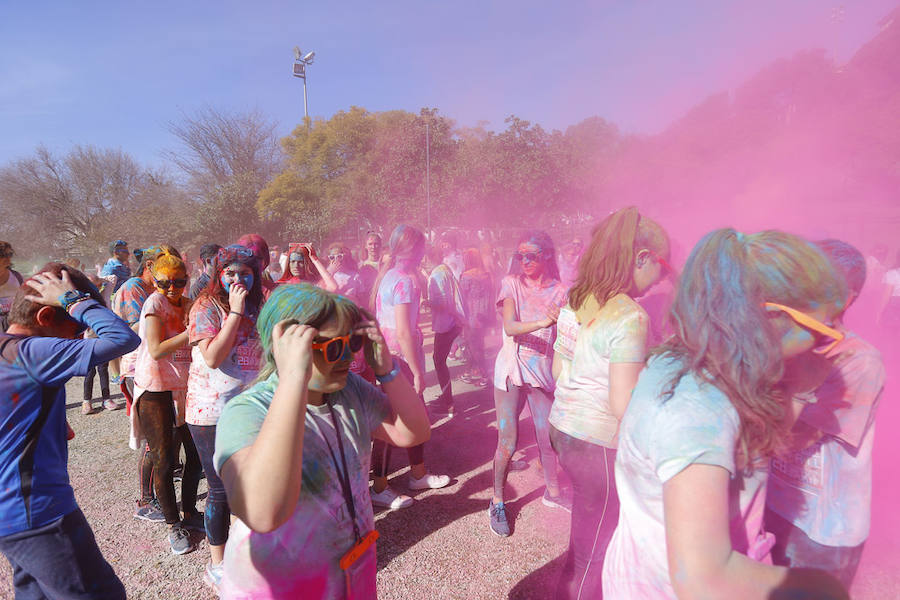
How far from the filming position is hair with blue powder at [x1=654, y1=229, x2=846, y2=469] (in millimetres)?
1172

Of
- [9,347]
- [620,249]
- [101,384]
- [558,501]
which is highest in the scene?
[620,249]

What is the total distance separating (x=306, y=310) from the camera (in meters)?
1.36

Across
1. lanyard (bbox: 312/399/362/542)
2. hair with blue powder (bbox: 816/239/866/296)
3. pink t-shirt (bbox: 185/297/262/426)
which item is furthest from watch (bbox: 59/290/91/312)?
hair with blue powder (bbox: 816/239/866/296)

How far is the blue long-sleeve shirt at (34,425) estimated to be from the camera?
5.95ft

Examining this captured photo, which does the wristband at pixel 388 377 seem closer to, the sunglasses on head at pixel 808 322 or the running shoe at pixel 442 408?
the sunglasses on head at pixel 808 322

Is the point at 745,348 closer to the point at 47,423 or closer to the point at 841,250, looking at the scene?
the point at 841,250

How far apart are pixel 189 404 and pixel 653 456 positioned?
2650 millimetres

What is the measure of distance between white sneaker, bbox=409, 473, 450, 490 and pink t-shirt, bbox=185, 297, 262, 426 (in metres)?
1.96

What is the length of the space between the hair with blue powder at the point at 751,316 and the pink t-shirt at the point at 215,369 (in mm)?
2379

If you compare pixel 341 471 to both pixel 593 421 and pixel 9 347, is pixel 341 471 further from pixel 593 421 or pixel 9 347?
pixel 9 347

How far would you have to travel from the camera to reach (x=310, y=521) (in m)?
1.43

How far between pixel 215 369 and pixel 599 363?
2199mm

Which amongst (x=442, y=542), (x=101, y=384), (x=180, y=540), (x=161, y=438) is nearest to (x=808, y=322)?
(x=442, y=542)

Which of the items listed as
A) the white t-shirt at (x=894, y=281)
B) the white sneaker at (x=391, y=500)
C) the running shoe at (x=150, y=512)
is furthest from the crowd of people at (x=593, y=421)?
the white t-shirt at (x=894, y=281)
